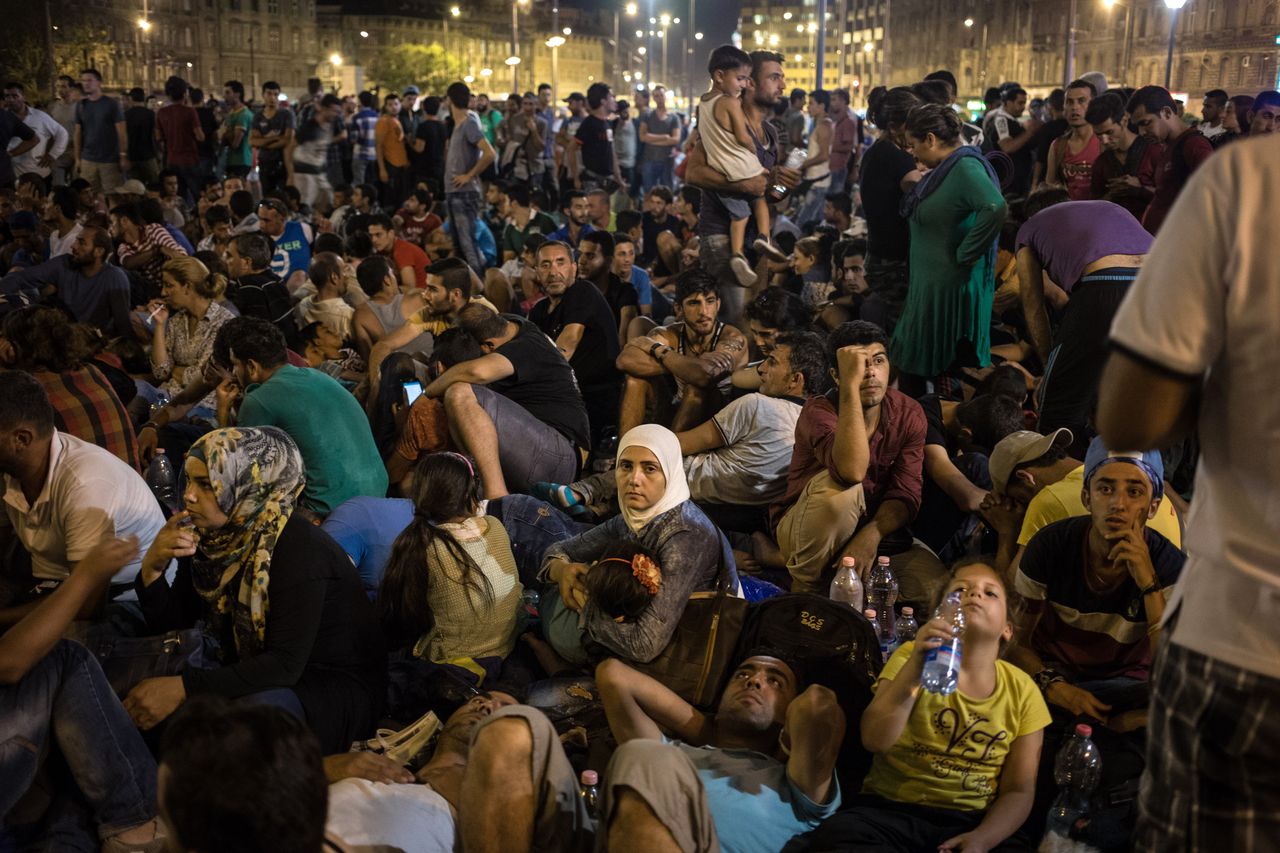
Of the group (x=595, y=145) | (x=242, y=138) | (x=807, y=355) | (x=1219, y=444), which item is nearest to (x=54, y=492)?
(x=807, y=355)

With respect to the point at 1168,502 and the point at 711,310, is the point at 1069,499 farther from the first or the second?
the point at 711,310

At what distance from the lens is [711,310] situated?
683 centimetres

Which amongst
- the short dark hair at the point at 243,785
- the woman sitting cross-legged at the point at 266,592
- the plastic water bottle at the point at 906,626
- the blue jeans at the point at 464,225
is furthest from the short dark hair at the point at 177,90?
the short dark hair at the point at 243,785

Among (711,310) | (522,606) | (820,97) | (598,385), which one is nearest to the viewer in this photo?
(522,606)

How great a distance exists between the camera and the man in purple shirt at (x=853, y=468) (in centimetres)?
495

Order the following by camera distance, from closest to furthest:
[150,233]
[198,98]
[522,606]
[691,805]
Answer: [691,805]
[522,606]
[150,233]
[198,98]

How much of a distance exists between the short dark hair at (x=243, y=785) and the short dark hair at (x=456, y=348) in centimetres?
430

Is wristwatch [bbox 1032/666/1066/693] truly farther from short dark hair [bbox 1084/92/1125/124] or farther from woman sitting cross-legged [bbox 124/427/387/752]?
short dark hair [bbox 1084/92/1125/124]

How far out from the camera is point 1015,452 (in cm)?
498

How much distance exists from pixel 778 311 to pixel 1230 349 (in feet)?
17.0

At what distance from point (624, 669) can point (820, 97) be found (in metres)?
12.4

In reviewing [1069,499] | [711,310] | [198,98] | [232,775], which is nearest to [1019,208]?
[711,310]

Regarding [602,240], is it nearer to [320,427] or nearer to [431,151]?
[320,427]

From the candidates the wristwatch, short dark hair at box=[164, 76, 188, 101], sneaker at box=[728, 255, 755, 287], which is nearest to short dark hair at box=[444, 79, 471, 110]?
short dark hair at box=[164, 76, 188, 101]
